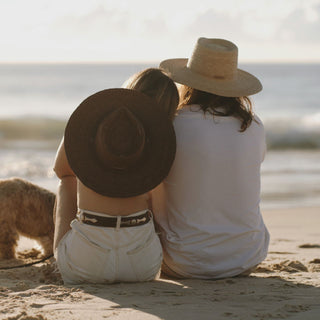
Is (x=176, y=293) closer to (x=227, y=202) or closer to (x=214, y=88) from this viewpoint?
(x=227, y=202)

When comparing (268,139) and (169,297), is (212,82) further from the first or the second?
(268,139)

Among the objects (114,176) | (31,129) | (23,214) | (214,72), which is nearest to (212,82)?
(214,72)

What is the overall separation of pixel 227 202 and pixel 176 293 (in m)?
0.66

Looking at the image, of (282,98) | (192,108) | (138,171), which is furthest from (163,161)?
(282,98)

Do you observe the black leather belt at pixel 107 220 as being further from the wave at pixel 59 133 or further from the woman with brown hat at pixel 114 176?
the wave at pixel 59 133

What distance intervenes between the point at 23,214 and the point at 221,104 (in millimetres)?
1951

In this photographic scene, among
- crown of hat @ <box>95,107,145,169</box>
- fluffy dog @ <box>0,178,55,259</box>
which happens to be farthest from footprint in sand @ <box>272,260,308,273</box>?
fluffy dog @ <box>0,178,55,259</box>

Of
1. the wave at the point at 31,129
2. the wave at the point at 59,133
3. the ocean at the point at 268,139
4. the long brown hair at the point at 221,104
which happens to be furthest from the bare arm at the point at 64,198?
the wave at the point at 31,129

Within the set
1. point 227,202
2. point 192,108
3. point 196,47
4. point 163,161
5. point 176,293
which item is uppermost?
point 196,47

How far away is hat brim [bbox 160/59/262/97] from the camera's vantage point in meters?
3.70

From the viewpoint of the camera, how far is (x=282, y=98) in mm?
31422

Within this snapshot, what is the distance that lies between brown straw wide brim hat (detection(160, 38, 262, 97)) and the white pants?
3.07 feet

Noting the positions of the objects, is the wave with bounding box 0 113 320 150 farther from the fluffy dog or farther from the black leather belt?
the black leather belt

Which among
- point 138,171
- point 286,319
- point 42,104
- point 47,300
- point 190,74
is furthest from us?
point 42,104
